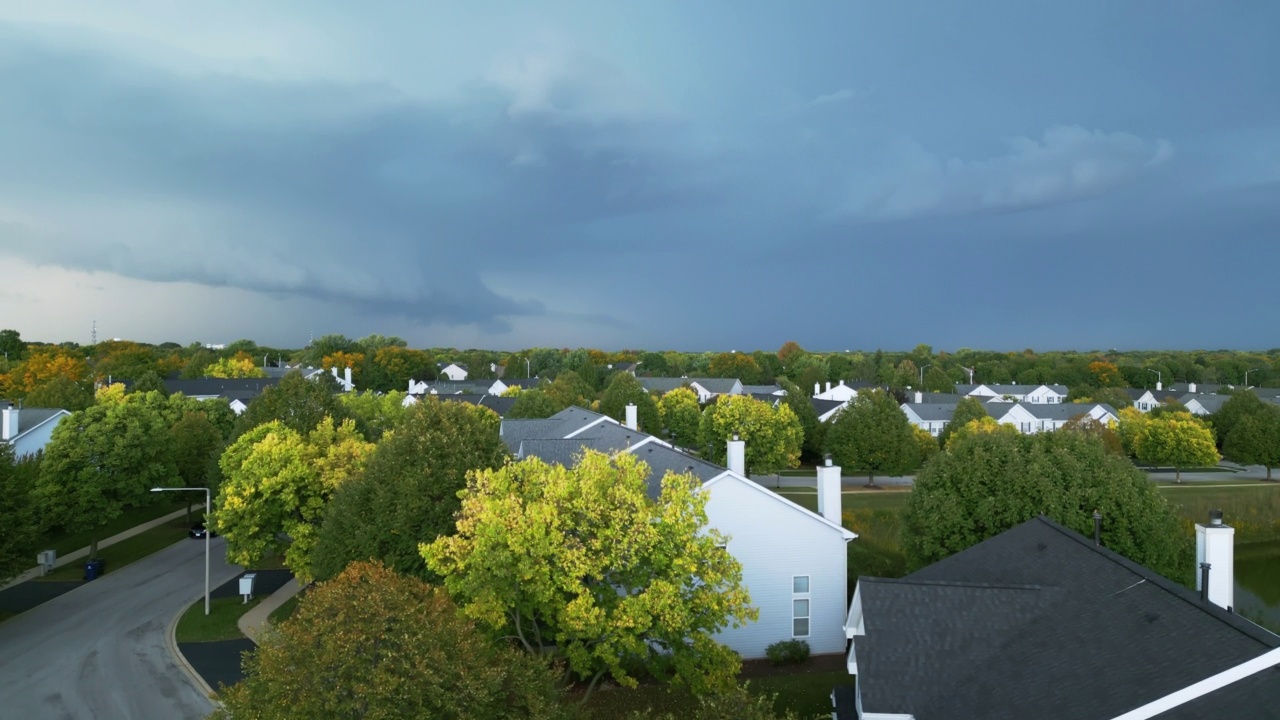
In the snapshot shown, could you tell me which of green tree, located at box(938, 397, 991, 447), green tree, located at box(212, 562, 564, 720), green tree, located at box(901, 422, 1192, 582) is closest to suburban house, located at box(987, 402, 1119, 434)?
green tree, located at box(938, 397, 991, 447)

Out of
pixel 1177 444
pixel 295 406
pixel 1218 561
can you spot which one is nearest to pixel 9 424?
pixel 295 406

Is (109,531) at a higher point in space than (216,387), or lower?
lower

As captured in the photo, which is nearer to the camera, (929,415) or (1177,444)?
(1177,444)

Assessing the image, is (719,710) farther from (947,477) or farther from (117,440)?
(117,440)


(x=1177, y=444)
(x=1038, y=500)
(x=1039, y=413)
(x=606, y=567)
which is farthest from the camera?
(x=1039, y=413)

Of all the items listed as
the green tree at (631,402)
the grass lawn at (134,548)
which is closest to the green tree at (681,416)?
the green tree at (631,402)

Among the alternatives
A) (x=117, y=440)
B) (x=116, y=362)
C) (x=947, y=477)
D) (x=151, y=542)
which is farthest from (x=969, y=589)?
(x=116, y=362)

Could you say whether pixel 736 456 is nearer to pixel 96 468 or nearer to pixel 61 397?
pixel 96 468
